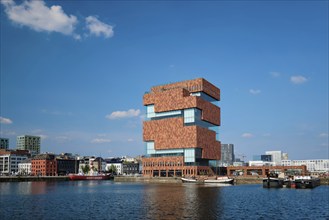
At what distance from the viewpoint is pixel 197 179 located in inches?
7195

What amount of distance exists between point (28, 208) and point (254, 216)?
141 ft

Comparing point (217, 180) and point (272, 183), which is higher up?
point (272, 183)

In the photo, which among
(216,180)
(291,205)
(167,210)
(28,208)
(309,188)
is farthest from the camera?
(216,180)

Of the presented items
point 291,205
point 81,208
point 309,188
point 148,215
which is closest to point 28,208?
point 81,208

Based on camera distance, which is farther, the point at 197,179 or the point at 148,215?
the point at 197,179

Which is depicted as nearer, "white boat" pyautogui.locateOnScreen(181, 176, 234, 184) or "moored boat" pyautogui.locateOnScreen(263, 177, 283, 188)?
"moored boat" pyautogui.locateOnScreen(263, 177, 283, 188)

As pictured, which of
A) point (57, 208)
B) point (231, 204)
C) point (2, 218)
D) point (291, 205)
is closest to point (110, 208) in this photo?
point (57, 208)

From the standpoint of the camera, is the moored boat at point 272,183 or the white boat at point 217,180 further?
the white boat at point 217,180

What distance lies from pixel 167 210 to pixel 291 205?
28112mm

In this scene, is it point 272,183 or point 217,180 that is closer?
point 272,183

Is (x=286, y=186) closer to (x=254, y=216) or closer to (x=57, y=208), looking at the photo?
(x=254, y=216)

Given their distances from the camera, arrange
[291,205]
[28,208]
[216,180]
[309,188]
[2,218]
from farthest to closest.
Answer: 1. [216,180]
2. [309,188]
3. [291,205]
4. [28,208]
5. [2,218]

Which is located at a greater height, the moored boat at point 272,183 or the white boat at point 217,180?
the moored boat at point 272,183

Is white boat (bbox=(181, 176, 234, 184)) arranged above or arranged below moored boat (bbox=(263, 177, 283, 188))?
below
